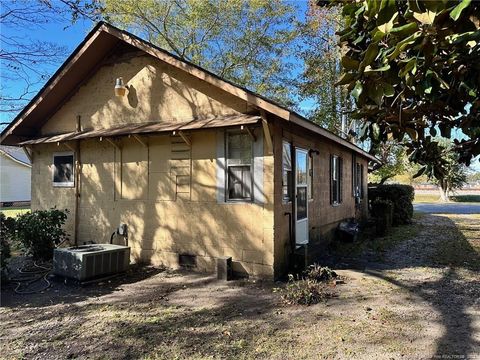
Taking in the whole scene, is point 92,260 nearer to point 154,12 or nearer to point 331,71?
point 154,12

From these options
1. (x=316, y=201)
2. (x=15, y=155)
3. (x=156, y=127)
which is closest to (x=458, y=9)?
(x=156, y=127)

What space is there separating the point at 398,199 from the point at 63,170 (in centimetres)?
1296

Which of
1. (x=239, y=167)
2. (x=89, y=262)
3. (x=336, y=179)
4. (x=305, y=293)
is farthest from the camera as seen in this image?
(x=336, y=179)

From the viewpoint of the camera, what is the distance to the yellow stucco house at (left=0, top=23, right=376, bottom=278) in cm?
671

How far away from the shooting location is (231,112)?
22.8 ft

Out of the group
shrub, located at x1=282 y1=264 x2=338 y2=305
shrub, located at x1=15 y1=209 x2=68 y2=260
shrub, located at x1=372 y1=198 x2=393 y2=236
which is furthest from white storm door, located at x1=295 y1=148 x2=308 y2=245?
shrub, located at x1=372 y1=198 x2=393 y2=236

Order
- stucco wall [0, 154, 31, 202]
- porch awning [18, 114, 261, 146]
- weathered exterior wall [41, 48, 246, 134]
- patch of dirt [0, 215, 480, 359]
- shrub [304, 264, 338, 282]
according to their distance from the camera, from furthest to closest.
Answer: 1. stucco wall [0, 154, 31, 202]
2. weathered exterior wall [41, 48, 246, 134]
3. porch awning [18, 114, 261, 146]
4. shrub [304, 264, 338, 282]
5. patch of dirt [0, 215, 480, 359]

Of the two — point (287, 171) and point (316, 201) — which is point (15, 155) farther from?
point (287, 171)

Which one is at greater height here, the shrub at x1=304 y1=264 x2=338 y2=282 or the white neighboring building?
the white neighboring building

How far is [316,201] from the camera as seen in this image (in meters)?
9.20

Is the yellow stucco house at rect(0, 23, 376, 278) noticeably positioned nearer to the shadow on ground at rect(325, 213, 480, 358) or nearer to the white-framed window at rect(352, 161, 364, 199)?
the shadow on ground at rect(325, 213, 480, 358)

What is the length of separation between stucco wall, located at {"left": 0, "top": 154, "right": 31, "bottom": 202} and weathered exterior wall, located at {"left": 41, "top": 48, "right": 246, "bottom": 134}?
23.8 metres

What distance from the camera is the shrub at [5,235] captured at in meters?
6.29

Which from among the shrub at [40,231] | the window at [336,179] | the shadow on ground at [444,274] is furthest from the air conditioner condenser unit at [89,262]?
the window at [336,179]
